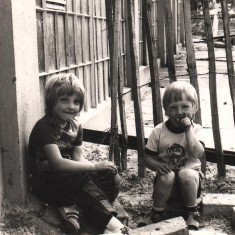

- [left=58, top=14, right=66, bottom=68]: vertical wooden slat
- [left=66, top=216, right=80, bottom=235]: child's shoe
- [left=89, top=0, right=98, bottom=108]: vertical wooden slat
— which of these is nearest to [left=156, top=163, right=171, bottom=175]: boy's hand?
[left=66, top=216, right=80, bottom=235]: child's shoe

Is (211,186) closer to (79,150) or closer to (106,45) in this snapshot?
(79,150)

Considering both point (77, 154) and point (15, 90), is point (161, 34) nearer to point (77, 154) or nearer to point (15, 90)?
point (77, 154)

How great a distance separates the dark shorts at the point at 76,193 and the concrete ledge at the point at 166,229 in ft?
0.65

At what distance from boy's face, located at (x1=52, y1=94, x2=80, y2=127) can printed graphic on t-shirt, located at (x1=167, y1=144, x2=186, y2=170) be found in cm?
71

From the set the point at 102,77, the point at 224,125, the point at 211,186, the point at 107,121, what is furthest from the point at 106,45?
the point at 211,186

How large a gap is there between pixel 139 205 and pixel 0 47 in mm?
1450

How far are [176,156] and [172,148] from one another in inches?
2.3

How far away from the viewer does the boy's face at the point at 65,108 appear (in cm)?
Result: 291

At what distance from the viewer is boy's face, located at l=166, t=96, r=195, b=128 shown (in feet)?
10.5

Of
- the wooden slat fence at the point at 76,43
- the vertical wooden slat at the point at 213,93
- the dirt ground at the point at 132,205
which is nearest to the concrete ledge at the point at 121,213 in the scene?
the dirt ground at the point at 132,205

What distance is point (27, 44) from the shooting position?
2.93 m

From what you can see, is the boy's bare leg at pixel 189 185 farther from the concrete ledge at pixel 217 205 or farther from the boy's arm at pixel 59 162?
the boy's arm at pixel 59 162

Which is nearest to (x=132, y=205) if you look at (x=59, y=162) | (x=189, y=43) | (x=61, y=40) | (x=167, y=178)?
(x=167, y=178)

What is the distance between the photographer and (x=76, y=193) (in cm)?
291
